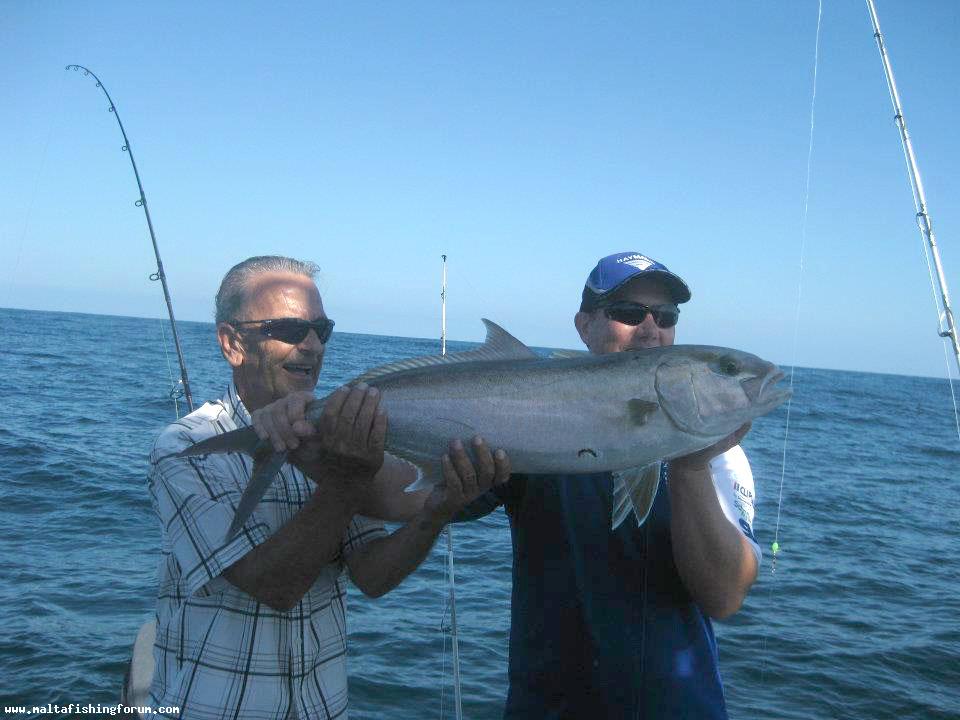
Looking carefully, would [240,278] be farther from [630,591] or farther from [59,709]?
[59,709]

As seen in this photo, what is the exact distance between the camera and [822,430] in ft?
96.0

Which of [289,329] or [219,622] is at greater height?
[289,329]

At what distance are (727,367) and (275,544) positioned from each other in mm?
1827

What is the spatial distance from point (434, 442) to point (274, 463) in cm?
60

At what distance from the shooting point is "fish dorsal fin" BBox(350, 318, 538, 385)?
298cm

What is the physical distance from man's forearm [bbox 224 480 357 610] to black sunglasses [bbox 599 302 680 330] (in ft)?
4.55

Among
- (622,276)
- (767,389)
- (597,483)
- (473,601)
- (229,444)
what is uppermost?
(622,276)

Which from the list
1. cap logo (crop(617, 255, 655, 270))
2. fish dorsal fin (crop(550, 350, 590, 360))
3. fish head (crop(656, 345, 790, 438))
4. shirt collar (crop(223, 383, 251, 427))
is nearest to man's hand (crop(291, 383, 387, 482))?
shirt collar (crop(223, 383, 251, 427))

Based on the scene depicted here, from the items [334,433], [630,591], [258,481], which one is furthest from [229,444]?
[630,591]

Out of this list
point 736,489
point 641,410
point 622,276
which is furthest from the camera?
point 622,276

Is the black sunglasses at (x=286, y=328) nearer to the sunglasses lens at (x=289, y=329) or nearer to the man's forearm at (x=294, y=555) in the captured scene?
the sunglasses lens at (x=289, y=329)

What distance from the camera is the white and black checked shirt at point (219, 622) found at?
253 cm

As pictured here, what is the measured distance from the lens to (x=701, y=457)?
2.70m

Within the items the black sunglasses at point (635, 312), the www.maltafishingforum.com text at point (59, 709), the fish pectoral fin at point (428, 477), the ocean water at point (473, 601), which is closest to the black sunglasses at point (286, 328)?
the fish pectoral fin at point (428, 477)
